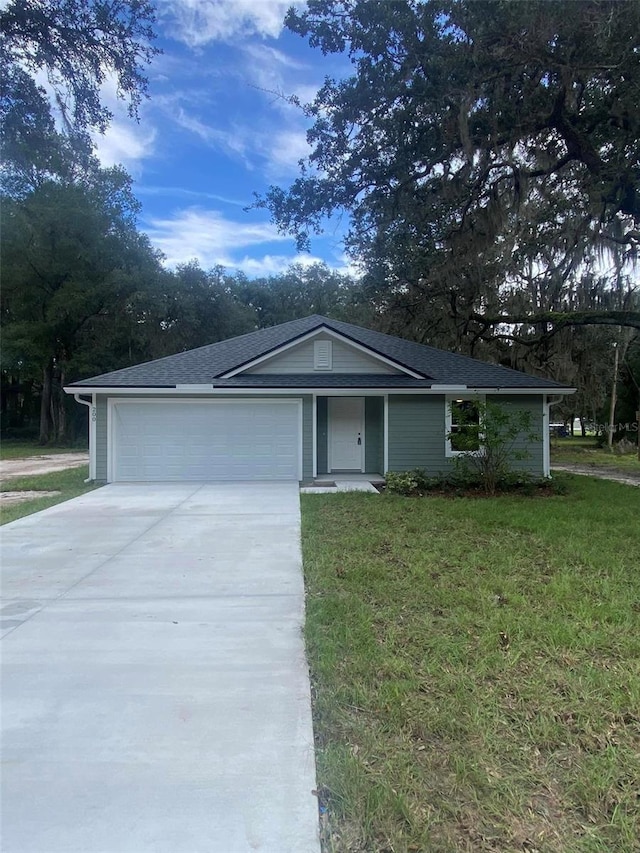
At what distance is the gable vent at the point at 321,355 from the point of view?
1256cm

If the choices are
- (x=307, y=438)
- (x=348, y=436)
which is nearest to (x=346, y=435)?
(x=348, y=436)

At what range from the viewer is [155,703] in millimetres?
2854

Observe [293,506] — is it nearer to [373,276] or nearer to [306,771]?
[306,771]

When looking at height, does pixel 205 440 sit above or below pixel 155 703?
above

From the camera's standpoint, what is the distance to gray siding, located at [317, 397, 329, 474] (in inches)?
515

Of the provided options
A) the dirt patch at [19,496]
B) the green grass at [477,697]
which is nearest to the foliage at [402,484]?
the green grass at [477,697]

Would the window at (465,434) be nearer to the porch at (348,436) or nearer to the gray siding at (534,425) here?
the gray siding at (534,425)

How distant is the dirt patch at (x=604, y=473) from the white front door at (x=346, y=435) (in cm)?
632

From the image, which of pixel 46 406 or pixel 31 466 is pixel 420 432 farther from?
pixel 46 406

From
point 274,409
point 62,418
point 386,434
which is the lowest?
point 386,434

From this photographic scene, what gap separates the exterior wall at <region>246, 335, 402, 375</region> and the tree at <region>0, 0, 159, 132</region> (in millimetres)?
5990

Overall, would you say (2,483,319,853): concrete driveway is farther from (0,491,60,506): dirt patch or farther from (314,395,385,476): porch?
(314,395,385,476): porch

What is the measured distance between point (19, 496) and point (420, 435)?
8.72 metres

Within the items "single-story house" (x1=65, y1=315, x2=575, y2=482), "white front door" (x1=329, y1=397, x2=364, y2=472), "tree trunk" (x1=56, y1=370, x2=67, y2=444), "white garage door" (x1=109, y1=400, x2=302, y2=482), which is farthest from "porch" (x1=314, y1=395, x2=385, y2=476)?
"tree trunk" (x1=56, y1=370, x2=67, y2=444)
